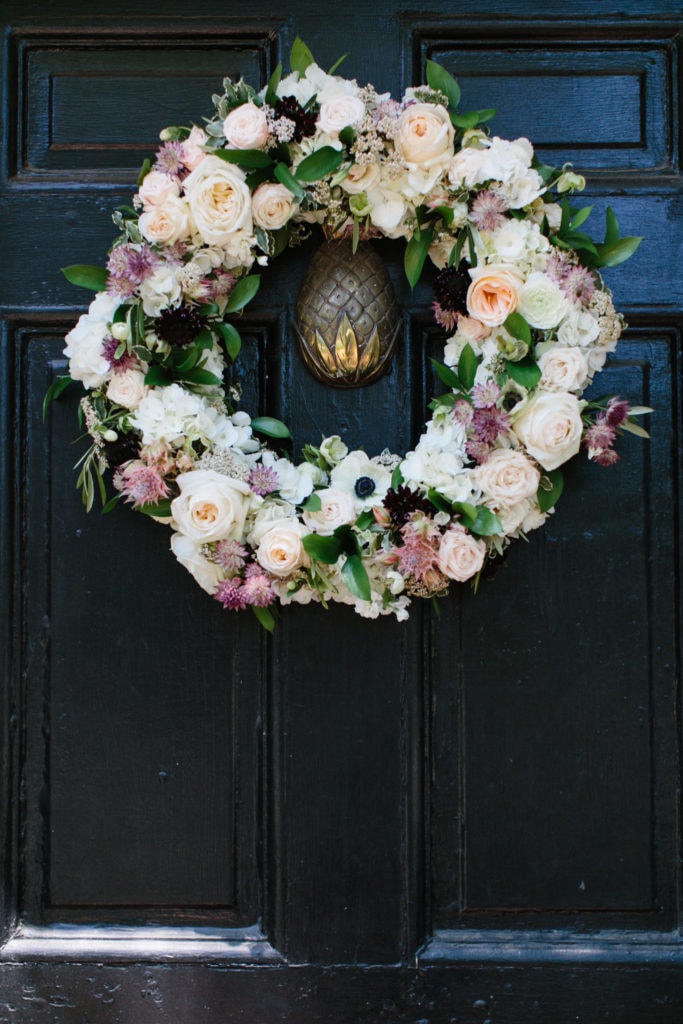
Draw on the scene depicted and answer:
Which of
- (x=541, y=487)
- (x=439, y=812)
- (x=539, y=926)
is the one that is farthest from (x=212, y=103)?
(x=539, y=926)

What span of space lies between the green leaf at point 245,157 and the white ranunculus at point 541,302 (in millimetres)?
375

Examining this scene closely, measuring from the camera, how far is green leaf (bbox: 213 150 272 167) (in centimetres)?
115

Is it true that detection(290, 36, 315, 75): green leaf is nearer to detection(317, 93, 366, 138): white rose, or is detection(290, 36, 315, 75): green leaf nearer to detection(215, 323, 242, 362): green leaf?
detection(317, 93, 366, 138): white rose

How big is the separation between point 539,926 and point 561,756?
0.25 metres

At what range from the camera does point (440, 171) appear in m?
1.17

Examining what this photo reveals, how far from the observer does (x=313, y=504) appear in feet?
3.88

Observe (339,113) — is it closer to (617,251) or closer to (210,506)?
(617,251)

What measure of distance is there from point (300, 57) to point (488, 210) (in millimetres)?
318

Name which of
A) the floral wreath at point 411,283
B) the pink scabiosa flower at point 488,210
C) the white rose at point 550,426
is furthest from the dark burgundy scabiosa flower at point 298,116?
the white rose at point 550,426

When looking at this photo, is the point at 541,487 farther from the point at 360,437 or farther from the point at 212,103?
the point at 212,103

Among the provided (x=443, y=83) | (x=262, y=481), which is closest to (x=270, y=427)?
(x=262, y=481)

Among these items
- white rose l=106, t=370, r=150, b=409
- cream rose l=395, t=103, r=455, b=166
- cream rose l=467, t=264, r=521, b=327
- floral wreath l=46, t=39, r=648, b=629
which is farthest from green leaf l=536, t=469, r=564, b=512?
white rose l=106, t=370, r=150, b=409

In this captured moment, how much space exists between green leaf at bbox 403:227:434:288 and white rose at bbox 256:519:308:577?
1.25 ft

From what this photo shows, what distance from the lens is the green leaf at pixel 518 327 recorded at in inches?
45.3
